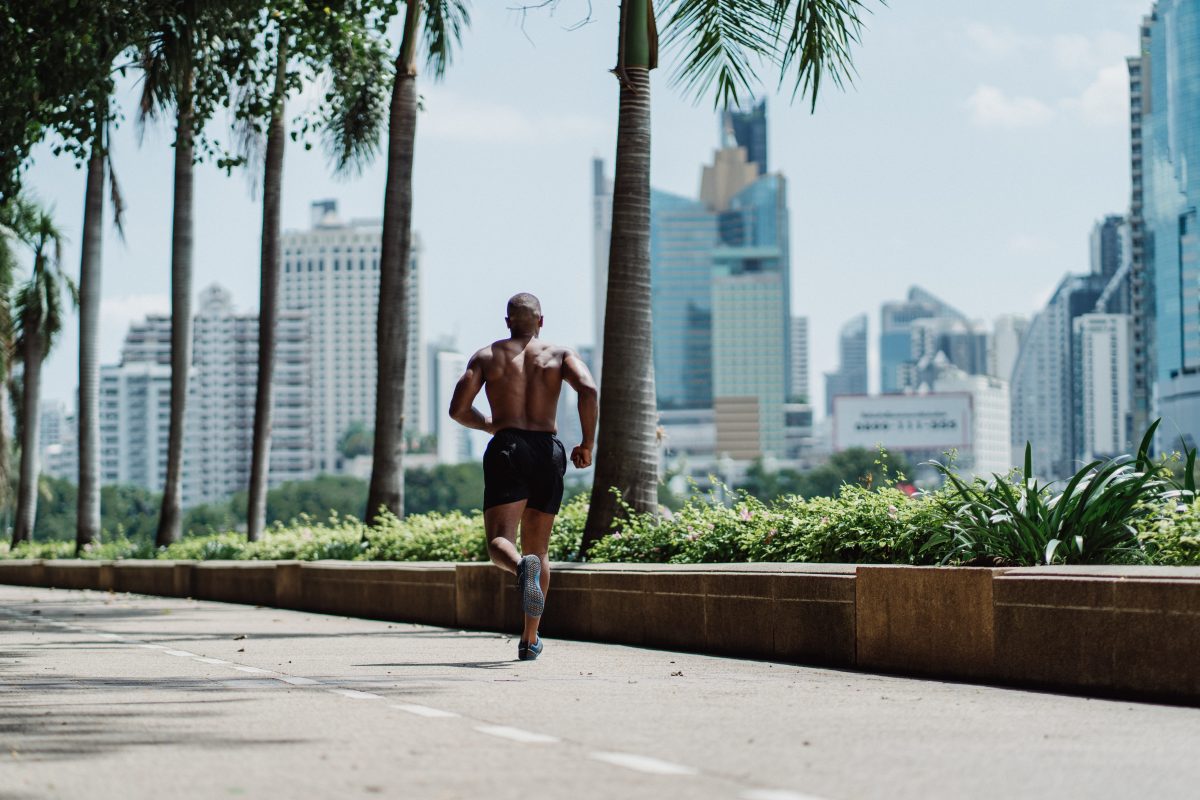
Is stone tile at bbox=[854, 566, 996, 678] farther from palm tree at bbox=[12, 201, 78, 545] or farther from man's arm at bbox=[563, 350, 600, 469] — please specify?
palm tree at bbox=[12, 201, 78, 545]

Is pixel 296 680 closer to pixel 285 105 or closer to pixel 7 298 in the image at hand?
pixel 285 105

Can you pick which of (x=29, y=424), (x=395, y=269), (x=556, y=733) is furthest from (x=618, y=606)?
(x=29, y=424)

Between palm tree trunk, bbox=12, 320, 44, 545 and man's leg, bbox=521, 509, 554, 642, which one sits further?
palm tree trunk, bbox=12, 320, 44, 545

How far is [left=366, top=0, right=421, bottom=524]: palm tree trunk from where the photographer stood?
898 inches

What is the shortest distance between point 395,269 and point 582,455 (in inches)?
501

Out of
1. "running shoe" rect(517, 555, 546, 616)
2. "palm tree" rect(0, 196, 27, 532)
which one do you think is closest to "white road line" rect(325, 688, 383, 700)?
"running shoe" rect(517, 555, 546, 616)

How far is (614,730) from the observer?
711 cm

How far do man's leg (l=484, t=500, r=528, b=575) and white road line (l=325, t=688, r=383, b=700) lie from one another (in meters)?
1.93

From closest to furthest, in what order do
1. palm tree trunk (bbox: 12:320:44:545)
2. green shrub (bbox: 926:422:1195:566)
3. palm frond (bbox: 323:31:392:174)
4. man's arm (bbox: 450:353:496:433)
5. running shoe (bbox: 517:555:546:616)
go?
green shrub (bbox: 926:422:1195:566) → running shoe (bbox: 517:555:546:616) → man's arm (bbox: 450:353:496:433) → palm frond (bbox: 323:31:392:174) → palm tree trunk (bbox: 12:320:44:545)

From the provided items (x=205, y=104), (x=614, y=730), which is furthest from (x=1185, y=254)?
(x=614, y=730)

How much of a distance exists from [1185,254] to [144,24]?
625 ft

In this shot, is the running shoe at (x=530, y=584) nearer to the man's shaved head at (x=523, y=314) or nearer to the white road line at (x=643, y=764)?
the man's shaved head at (x=523, y=314)

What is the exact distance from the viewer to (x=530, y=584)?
1051 centimetres

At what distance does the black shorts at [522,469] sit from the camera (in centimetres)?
1089
